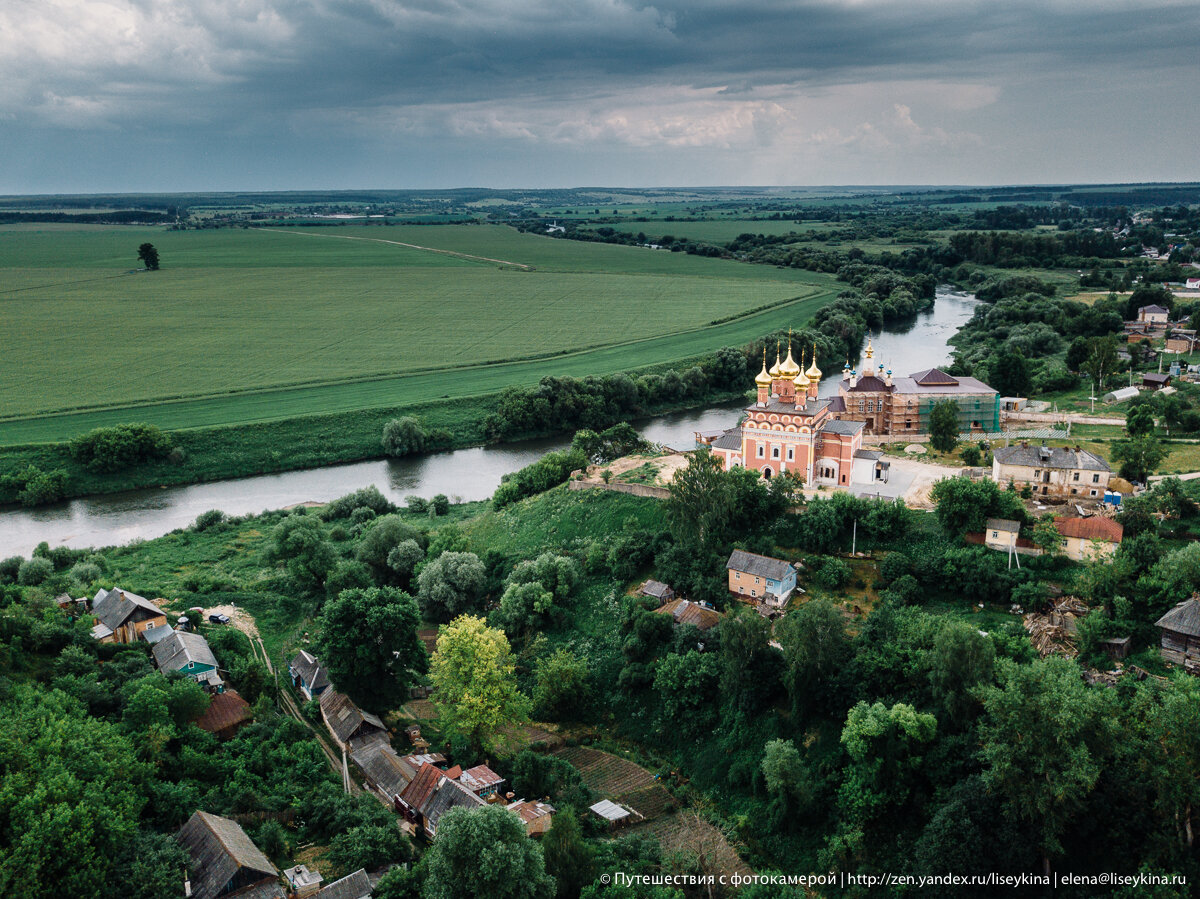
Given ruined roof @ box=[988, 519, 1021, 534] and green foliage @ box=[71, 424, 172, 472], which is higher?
ruined roof @ box=[988, 519, 1021, 534]

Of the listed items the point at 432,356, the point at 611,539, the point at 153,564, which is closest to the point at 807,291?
the point at 432,356

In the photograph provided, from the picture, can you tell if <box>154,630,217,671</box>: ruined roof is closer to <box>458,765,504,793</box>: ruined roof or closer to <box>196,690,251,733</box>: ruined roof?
<box>196,690,251,733</box>: ruined roof

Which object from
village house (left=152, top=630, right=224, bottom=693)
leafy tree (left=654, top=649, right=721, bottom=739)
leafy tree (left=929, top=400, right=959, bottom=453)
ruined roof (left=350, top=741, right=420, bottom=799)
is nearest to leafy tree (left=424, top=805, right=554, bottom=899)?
ruined roof (left=350, top=741, right=420, bottom=799)

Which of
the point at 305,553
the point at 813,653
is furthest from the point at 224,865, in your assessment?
the point at 305,553

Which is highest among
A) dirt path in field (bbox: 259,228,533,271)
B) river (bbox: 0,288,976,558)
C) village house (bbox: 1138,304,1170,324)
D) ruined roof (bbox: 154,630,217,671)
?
dirt path in field (bbox: 259,228,533,271)

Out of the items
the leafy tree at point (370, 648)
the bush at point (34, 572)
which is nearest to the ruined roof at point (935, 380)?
the leafy tree at point (370, 648)

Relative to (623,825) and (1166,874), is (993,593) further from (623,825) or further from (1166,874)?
(623,825)
